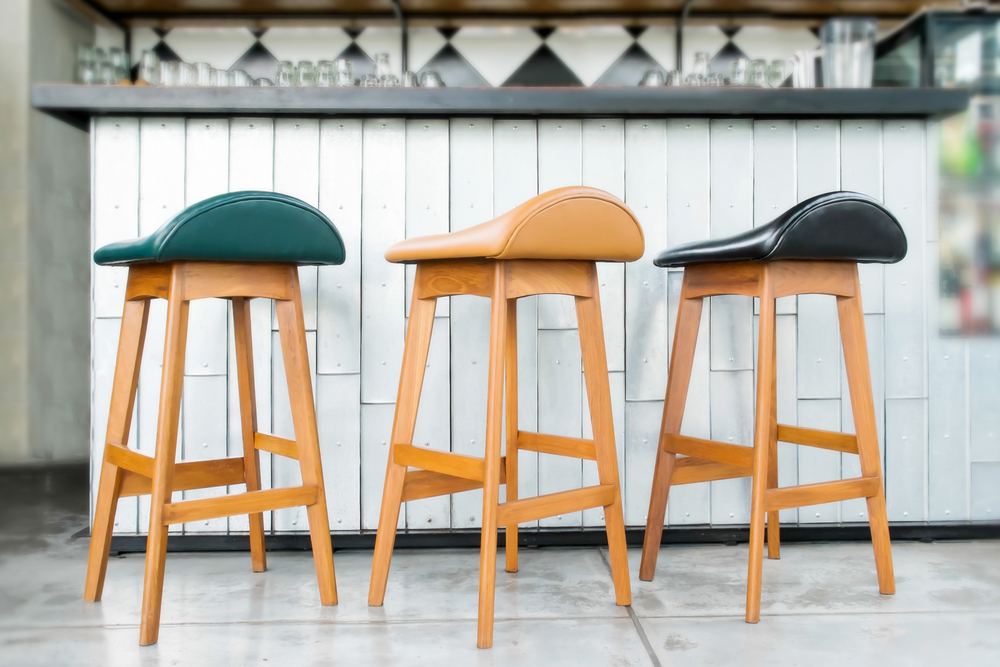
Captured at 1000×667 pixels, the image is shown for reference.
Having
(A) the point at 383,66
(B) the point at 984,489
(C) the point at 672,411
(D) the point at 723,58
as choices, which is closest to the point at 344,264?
(C) the point at 672,411

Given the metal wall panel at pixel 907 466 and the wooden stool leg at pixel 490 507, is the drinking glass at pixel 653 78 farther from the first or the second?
the wooden stool leg at pixel 490 507

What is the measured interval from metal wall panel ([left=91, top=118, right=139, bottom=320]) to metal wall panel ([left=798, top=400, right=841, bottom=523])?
1.69m

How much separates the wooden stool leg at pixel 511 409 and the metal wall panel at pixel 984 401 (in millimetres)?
1200

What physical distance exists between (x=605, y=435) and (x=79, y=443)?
2598 millimetres

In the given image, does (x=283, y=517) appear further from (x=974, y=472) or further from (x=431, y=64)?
(x=431, y=64)

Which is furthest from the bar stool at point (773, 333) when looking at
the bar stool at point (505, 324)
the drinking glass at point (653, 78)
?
the drinking glass at point (653, 78)

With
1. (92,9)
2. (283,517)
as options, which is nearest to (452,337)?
(283,517)

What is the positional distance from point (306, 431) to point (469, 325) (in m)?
0.52

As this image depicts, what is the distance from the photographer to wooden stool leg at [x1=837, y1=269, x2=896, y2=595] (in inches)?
55.3

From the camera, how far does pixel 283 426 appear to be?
5.74 ft

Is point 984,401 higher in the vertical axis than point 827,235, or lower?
lower

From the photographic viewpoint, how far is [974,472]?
1795 millimetres

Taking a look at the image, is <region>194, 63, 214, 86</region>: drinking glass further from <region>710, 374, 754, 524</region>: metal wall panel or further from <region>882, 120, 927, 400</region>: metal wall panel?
<region>882, 120, 927, 400</region>: metal wall panel

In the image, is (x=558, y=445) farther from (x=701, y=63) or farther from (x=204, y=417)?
(x=701, y=63)
